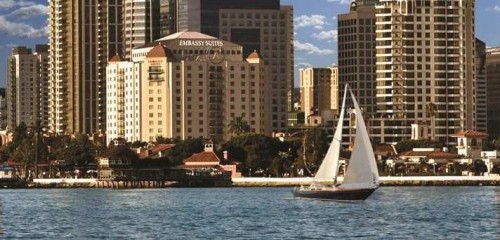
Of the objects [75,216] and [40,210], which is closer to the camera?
[75,216]

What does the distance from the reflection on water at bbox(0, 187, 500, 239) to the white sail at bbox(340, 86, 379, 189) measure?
2448 millimetres

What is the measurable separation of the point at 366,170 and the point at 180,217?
28.8m

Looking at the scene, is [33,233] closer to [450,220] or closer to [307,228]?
[307,228]

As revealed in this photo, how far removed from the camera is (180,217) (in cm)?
14188

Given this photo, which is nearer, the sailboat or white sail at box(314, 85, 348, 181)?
the sailboat

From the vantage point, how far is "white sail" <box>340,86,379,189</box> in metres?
163

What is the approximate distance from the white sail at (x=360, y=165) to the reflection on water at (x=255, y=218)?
2.45m

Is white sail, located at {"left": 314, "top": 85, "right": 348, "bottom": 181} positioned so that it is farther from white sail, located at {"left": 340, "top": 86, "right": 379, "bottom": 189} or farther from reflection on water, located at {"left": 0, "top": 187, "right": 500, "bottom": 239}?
reflection on water, located at {"left": 0, "top": 187, "right": 500, "bottom": 239}

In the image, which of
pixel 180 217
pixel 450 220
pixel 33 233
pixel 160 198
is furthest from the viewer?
pixel 160 198

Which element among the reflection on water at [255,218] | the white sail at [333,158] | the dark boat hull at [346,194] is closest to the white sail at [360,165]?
the dark boat hull at [346,194]

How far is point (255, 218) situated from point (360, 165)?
2742cm

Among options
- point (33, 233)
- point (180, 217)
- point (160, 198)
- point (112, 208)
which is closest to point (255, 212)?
point (180, 217)

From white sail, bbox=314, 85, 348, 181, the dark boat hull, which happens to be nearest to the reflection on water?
the dark boat hull

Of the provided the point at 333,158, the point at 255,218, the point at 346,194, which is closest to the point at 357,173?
the point at 346,194
